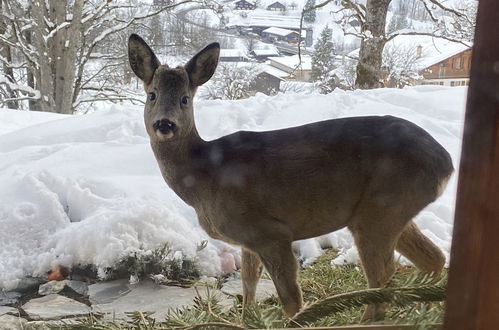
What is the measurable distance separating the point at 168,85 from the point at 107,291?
0.56m

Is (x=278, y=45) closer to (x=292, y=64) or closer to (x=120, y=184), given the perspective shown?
(x=292, y=64)

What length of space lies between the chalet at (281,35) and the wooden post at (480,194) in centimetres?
118

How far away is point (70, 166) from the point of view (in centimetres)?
163

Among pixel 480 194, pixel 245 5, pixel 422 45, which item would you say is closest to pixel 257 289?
pixel 245 5

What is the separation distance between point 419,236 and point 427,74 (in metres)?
0.95

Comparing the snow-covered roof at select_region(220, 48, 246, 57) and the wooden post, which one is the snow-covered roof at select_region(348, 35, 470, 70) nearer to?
the snow-covered roof at select_region(220, 48, 246, 57)

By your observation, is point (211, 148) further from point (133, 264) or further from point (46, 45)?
point (46, 45)

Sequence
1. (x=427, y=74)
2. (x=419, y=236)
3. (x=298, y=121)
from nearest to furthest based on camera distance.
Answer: (x=419, y=236) < (x=427, y=74) < (x=298, y=121)


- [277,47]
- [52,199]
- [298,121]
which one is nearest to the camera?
[52,199]

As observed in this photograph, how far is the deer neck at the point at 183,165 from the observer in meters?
0.85

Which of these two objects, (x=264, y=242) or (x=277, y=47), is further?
(x=277, y=47)

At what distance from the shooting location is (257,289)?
3.95ft

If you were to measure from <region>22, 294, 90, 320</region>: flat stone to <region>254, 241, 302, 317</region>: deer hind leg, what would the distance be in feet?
1.48

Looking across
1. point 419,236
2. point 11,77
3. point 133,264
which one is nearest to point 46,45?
point 11,77
